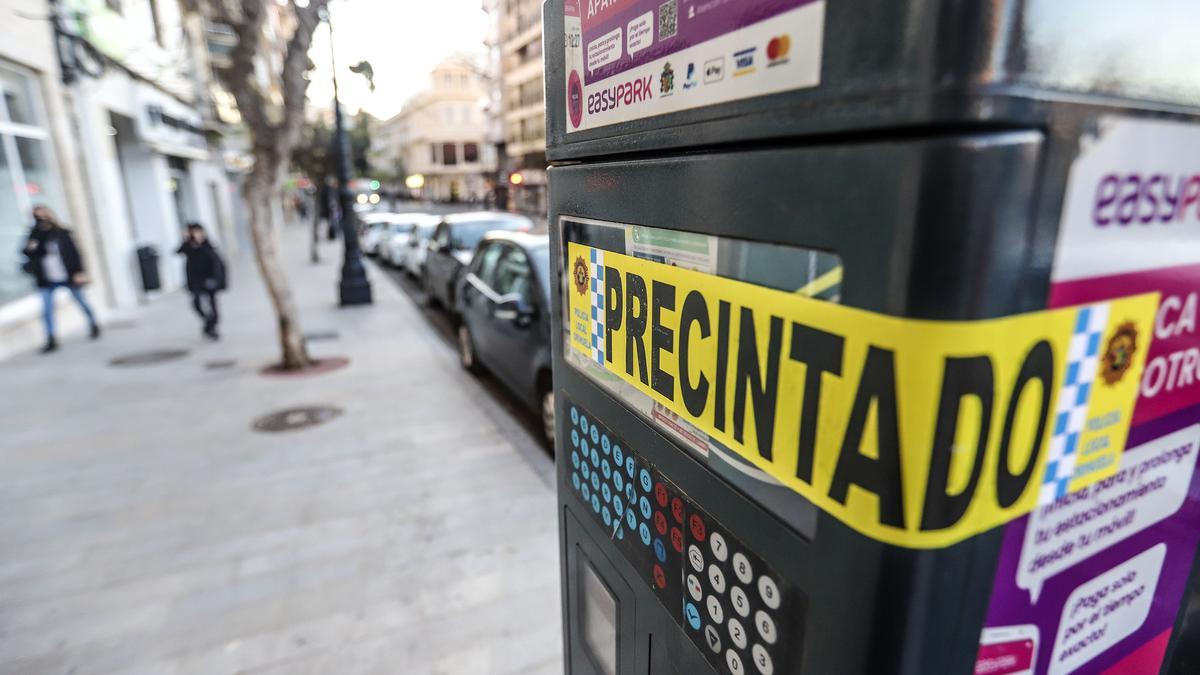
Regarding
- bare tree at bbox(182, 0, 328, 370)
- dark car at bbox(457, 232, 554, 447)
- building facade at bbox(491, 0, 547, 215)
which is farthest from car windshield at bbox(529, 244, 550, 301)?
building facade at bbox(491, 0, 547, 215)

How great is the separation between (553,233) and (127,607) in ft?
11.3

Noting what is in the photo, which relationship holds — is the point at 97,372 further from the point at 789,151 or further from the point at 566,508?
the point at 789,151

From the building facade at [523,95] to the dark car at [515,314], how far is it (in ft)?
116

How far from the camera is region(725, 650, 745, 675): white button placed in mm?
1027

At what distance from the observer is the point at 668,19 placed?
95cm

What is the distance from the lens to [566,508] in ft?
5.56

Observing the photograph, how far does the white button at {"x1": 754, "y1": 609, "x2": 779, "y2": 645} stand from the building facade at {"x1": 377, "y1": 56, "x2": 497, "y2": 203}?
73.1m

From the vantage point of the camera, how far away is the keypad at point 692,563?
0.95m

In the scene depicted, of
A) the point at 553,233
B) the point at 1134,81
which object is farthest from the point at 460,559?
the point at 1134,81

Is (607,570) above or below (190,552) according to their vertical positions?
above

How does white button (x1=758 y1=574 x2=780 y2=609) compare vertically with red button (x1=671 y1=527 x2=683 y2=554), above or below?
above

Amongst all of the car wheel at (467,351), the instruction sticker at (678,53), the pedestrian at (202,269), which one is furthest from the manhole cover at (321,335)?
the instruction sticker at (678,53)

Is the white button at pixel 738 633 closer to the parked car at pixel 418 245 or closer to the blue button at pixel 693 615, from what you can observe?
the blue button at pixel 693 615

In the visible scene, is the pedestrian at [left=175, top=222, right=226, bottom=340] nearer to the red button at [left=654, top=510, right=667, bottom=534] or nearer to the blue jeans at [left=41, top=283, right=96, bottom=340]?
the blue jeans at [left=41, top=283, right=96, bottom=340]
